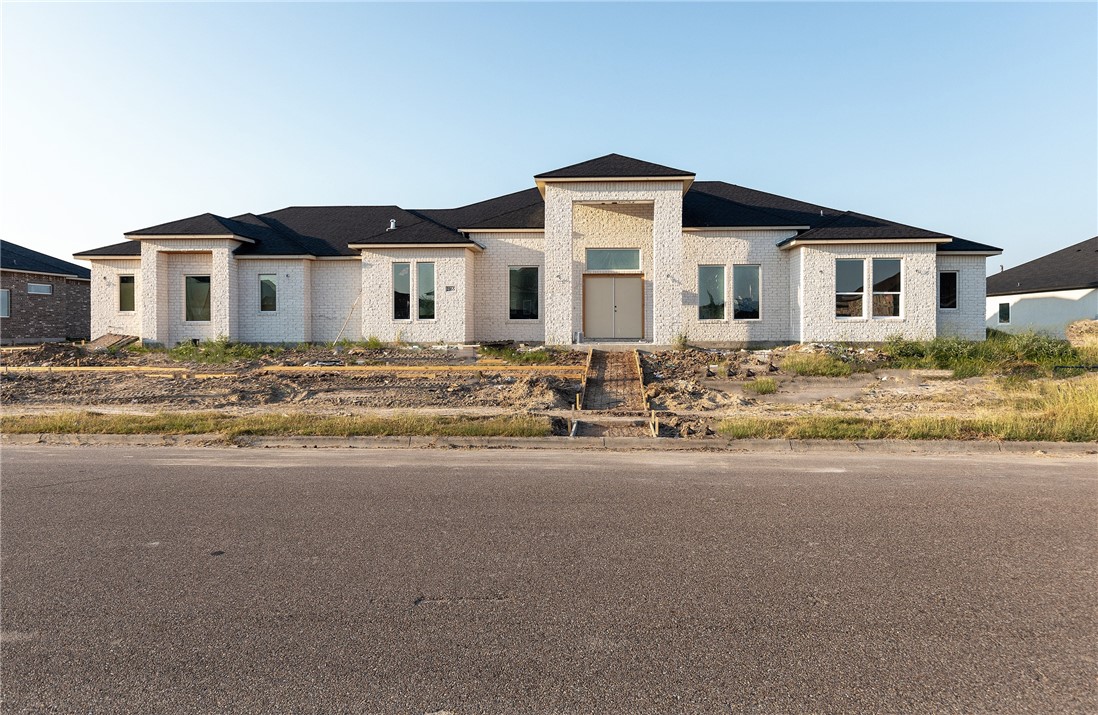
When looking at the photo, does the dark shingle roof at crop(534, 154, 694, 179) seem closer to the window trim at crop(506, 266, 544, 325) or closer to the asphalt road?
the window trim at crop(506, 266, 544, 325)

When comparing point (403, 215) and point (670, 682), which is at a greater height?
point (403, 215)

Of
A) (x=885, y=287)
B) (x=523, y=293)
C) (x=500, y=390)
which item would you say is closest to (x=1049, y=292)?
(x=885, y=287)

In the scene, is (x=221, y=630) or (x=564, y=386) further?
(x=564, y=386)

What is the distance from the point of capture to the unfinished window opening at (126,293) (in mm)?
25906

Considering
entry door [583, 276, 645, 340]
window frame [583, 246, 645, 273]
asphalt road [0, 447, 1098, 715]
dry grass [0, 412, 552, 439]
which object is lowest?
asphalt road [0, 447, 1098, 715]

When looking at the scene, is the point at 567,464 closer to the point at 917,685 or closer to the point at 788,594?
the point at 788,594

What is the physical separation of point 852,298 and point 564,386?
36.9 feet

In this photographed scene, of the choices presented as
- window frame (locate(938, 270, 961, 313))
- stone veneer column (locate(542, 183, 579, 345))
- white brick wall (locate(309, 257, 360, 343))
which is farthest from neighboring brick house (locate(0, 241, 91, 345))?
window frame (locate(938, 270, 961, 313))

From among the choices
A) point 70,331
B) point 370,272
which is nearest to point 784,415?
point 370,272

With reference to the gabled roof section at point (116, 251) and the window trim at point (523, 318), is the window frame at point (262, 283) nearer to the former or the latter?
the gabled roof section at point (116, 251)

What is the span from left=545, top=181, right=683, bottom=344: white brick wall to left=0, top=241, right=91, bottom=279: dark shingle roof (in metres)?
26.5

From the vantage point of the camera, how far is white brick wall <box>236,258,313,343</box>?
24.7 meters

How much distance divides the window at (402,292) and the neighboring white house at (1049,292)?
27431 millimetres

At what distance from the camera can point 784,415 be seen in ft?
42.1
